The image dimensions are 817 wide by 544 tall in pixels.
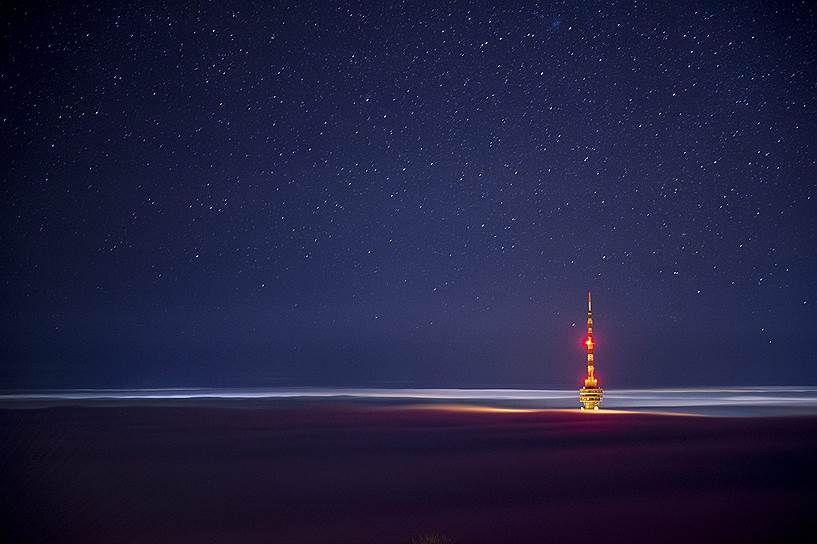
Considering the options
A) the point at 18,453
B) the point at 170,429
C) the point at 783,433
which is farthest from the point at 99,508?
the point at 783,433

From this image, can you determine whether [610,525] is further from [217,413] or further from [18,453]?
[217,413]

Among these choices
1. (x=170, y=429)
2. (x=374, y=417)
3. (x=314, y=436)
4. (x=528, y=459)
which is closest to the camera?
(x=528, y=459)

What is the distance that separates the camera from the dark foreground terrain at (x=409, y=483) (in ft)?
53.8

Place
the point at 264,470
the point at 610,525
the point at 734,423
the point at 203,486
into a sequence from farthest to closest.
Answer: the point at 734,423 < the point at 264,470 < the point at 203,486 < the point at 610,525

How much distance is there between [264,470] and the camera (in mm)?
25656

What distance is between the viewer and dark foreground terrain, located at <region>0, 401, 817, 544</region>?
1641 cm

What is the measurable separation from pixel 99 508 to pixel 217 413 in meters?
38.5

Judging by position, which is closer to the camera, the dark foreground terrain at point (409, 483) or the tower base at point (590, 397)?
the dark foreground terrain at point (409, 483)

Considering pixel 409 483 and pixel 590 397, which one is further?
pixel 590 397

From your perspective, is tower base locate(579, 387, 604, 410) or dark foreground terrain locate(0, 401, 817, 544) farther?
tower base locate(579, 387, 604, 410)

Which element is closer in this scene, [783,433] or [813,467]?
[813,467]

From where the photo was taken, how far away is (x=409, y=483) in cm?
2317

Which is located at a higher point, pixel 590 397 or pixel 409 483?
pixel 590 397

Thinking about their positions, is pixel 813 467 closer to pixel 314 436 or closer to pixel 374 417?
pixel 314 436
